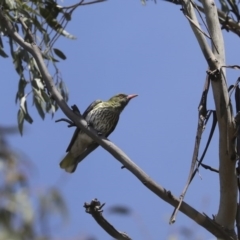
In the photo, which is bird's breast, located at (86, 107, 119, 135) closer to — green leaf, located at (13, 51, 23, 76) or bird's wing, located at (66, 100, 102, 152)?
bird's wing, located at (66, 100, 102, 152)

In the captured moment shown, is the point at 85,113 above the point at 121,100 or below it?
below

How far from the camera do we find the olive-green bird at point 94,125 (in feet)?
18.4

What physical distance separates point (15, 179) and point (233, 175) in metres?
1.52

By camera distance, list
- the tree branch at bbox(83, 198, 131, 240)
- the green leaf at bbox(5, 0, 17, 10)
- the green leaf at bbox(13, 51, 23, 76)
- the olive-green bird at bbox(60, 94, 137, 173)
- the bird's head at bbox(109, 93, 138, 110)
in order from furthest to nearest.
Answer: the bird's head at bbox(109, 93, 138, 110)
the olive-green bird at bbox(60, 94, 137, 173)
the green leaf at bbox(13, 51, 23, 76)
the green leaf at bbox(5, 0, 17, 10)
the tree branch at bbox(83, 198, 131, 240)

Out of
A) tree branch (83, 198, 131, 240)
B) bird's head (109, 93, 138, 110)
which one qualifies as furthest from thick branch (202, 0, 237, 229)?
bird's head (109, 93, 138, 110)

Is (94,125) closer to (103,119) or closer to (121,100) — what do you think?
(103,119)

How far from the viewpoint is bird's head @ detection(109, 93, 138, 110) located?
6248mm

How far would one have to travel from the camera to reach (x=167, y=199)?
3195 millimetres

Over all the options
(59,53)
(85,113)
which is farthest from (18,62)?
(85,113)

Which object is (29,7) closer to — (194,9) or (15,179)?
(194,9)

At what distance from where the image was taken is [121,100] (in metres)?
6.32

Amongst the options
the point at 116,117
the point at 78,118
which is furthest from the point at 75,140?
the point at 78,118

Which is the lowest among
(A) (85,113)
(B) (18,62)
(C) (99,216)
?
(C) (99,216)

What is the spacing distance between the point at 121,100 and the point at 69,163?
34.0 inches
